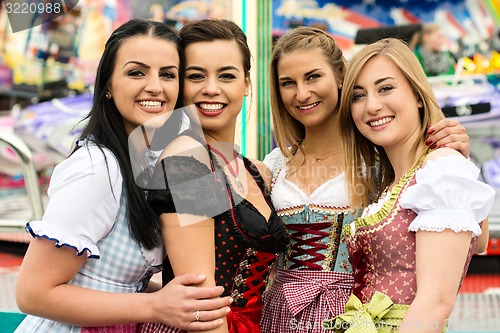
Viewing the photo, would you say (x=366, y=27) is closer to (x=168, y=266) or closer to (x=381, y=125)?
(x=381, y=125)

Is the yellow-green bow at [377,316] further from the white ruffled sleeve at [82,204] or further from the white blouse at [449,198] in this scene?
the white ruffled sleeve at [82,204]

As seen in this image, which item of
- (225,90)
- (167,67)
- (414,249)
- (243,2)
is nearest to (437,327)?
(414,249)

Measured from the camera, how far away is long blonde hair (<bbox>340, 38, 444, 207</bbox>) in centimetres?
161

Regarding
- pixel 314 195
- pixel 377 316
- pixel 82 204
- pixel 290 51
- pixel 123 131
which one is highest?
pixel 290 51

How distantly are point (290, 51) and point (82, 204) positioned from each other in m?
0.93

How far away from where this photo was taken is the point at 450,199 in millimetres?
1350

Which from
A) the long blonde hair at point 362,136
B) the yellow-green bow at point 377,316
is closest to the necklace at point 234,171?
the long blonde hair at point 362,136

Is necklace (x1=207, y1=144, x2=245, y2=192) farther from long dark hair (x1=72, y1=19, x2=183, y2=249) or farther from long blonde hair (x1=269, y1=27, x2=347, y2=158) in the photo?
long blonde hair (x1=269, y1=27, x2=347, y2=158)

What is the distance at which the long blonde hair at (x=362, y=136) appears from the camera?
1.61 m

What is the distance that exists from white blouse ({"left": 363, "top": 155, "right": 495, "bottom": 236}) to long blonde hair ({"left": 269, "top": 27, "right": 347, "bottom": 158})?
2.33 ft

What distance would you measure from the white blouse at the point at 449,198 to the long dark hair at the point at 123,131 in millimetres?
650

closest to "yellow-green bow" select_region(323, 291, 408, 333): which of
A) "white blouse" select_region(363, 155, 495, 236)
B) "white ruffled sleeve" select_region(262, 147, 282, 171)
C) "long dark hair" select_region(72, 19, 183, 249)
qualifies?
"white blouse" select_region(363, 155, 495, 236)

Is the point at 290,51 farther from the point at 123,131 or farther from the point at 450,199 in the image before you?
the point at 450,199

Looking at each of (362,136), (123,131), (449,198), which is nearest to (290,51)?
(362,136)
